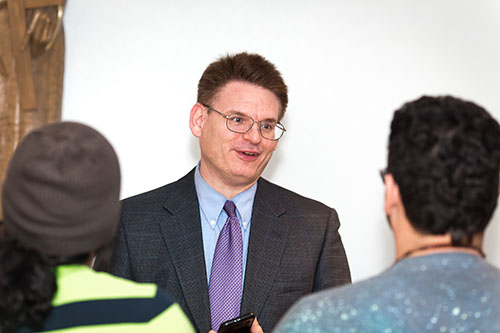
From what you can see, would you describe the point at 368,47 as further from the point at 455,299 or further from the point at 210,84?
the point at 455,299

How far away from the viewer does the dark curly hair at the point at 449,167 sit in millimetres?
1257

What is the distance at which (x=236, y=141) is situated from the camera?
2457 millimetres

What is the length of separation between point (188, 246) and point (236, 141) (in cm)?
43

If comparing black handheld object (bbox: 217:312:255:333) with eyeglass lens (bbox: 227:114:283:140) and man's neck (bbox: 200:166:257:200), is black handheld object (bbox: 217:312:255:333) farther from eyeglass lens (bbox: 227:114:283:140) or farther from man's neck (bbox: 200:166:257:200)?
eyeglass lens (bbox: 227:114:283:140)

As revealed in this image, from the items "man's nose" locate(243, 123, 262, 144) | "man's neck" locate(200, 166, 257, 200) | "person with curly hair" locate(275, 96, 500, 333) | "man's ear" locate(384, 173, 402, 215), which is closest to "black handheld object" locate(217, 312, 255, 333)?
"man's neck" locate(200, 166, 257, 200)

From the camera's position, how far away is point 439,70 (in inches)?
119

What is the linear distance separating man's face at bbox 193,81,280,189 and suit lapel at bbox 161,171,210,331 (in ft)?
0.42

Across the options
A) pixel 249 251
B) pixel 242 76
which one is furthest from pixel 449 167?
pixel 242 76

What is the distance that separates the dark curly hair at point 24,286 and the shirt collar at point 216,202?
121 cm

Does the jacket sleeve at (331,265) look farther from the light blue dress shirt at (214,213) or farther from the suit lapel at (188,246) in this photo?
the suit lapel at (188,246)

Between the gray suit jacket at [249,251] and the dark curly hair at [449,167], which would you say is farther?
the gray suit jacket at [249,251]

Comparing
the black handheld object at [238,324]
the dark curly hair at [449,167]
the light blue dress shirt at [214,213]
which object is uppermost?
the dark curly hair at [449,167]

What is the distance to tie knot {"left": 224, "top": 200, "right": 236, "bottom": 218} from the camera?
2461 millimetres

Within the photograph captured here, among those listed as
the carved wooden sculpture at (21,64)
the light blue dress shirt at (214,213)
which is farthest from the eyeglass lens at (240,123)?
the carved wooden sculpture at (21,64)
